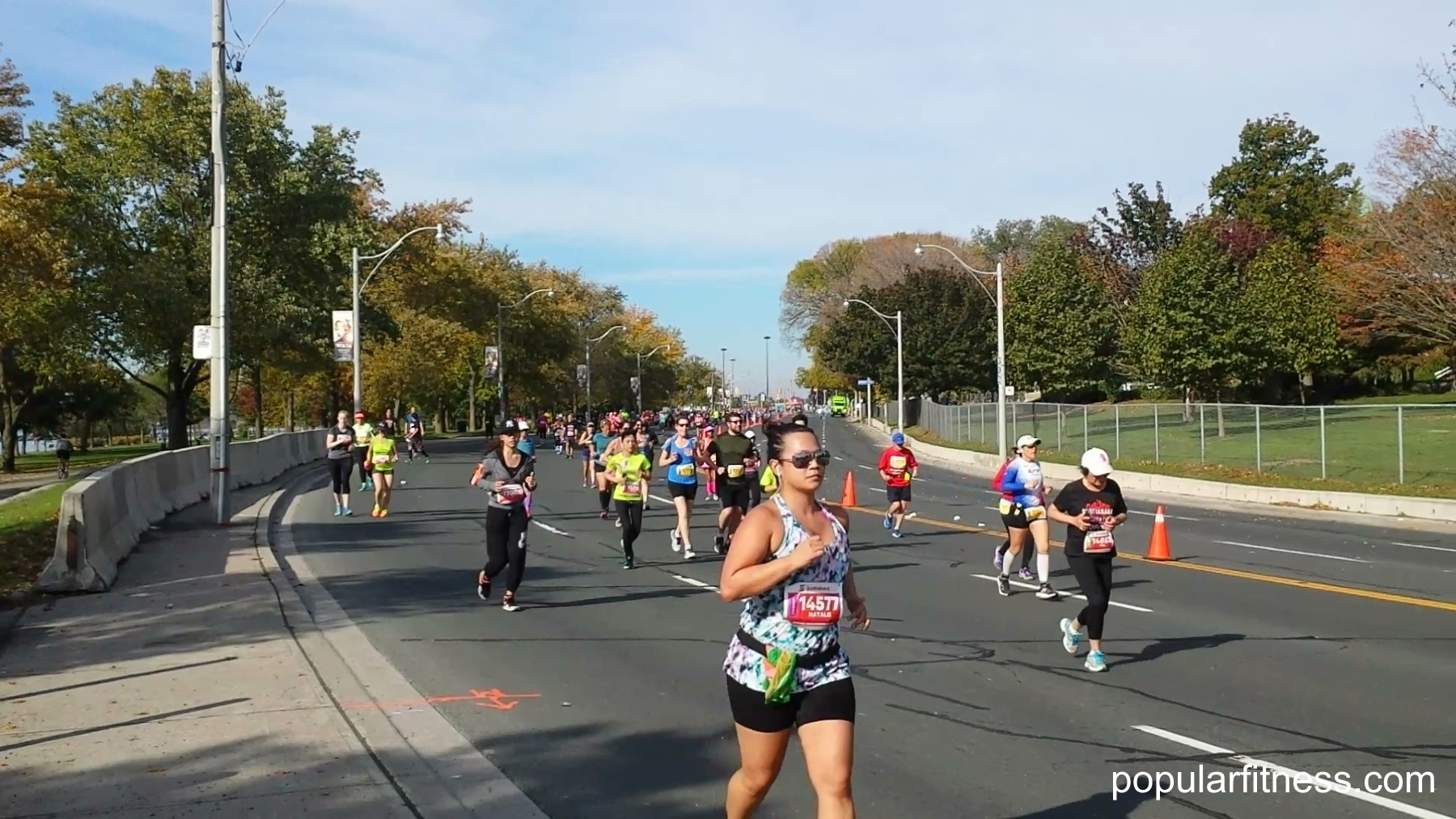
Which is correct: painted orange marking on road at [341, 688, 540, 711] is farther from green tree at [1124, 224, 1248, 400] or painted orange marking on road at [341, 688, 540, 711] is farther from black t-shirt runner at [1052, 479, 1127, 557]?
green tree at [1124, 224, 1248, 400]

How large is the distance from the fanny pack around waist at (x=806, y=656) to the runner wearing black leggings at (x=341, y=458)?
17.9m

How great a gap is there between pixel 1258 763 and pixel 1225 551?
38.7ft

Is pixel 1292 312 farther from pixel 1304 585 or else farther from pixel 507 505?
Answer: pixel 507 505

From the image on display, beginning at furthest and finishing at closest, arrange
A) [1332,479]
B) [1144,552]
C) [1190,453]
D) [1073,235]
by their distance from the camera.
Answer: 1. [1073,235]
2. [1190,453]
3. [1332,479]
4. [1144,552]

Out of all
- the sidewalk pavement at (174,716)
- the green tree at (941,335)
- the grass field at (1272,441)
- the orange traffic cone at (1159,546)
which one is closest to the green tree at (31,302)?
the sidewalk pavement at (174,716)

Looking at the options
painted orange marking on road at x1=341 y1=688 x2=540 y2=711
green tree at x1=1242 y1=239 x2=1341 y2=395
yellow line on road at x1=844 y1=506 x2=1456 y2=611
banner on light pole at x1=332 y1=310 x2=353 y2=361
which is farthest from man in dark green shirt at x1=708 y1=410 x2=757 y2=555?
green tree at x1=1242 y1=239 x2=1341 y2=395

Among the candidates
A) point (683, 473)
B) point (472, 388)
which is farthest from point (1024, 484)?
point (472, 388)

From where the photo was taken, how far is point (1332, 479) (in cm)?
2942

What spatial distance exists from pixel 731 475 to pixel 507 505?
14.7ft

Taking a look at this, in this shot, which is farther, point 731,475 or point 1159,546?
point 1159,546

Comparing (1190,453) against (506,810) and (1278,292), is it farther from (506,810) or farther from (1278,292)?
(506,810)

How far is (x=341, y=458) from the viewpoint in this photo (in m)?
21.9

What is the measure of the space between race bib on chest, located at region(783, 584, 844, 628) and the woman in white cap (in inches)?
200

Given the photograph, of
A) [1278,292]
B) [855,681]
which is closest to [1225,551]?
[855,681]
